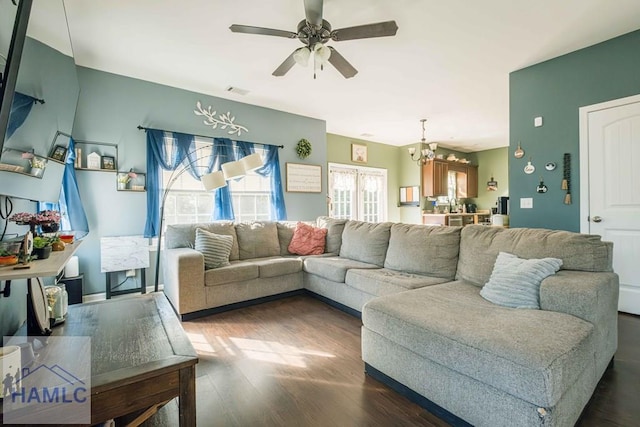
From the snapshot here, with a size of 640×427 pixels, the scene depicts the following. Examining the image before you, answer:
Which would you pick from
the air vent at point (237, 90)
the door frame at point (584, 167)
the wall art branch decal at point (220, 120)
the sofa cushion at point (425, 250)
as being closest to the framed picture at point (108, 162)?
the wall art branch decal at point (220, 120)

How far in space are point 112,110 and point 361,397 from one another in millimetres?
4021

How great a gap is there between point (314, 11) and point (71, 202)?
3.16m

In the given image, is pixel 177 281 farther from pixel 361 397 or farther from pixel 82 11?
pixel 82 11

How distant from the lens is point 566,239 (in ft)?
6.42

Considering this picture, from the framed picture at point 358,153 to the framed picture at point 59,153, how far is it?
5.50 m

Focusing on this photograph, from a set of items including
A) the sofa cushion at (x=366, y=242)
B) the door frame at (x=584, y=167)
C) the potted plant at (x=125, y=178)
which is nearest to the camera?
the door frame at (x=584, y=167)

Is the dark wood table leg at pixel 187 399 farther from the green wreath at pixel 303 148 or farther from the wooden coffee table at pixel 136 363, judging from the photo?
the green wreath at pixel 303 148

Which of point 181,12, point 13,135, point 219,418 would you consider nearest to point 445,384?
point 219,418

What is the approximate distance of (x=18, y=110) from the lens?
120cm

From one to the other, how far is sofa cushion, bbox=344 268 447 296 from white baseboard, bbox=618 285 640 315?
203cm

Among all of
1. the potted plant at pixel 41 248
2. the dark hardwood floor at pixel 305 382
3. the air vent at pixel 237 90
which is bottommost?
the dark hardwood floor at pixel 305 382

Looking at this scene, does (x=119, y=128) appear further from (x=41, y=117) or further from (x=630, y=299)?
(x=630, y=299)

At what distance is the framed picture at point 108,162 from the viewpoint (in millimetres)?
3420

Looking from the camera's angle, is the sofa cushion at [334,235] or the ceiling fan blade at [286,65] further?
the sofa cushion at [334,235]
